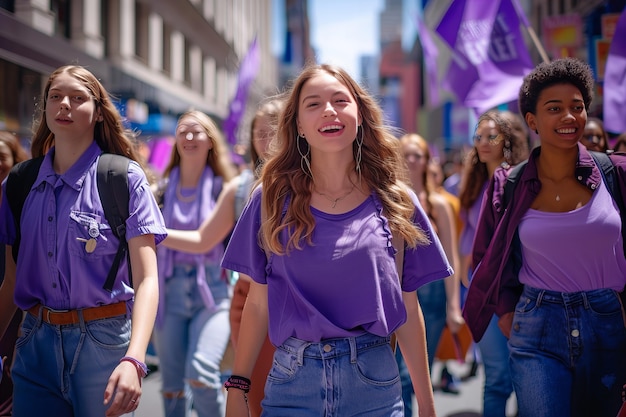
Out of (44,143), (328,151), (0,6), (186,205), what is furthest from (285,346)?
(0,6)

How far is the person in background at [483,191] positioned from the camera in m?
4.44

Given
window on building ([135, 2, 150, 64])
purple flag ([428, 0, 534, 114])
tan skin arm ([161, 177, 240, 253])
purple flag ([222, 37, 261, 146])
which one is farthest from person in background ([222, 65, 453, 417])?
window on building ([135, 2, 150, 64])

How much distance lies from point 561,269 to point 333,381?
1.34 metres

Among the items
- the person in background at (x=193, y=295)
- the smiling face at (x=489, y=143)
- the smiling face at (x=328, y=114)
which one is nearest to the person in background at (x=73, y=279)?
the smiling face at (x=328, y=114)

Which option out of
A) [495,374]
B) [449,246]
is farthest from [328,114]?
[495,374]

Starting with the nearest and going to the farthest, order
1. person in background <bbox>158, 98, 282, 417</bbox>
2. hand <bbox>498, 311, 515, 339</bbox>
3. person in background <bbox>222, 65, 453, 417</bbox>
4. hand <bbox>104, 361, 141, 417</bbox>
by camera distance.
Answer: hand <bbox>104, 361, 141, 417</bbox> < person in background <bbox>222, 65, 453, 417</bbox> < hand <bbox>498, 311, 515, 339</bbox> < person in background <bbox>158, 98, 282, 417</bbox>

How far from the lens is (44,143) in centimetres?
314

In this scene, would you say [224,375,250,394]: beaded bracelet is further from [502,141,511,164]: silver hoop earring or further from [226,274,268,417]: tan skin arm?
[502,141,511,164]: silver hoop earring

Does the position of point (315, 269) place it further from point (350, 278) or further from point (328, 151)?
point (328, 151)

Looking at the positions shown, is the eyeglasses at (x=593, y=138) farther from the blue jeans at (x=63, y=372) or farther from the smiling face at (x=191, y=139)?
the blue jeans at (x=63, y=372)

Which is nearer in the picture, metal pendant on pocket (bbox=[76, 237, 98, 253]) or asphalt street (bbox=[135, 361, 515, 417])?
metal pendant on pocket (bbox=[76, 237, 98, 253])

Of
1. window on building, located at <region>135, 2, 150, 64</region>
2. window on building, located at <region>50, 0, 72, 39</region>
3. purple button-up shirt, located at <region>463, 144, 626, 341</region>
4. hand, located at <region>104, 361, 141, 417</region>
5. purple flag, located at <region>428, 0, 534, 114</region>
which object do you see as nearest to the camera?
hand, located at <region>104, 361, 141, 417</region>

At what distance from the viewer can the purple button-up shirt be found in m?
3.17

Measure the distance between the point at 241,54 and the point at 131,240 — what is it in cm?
4297
